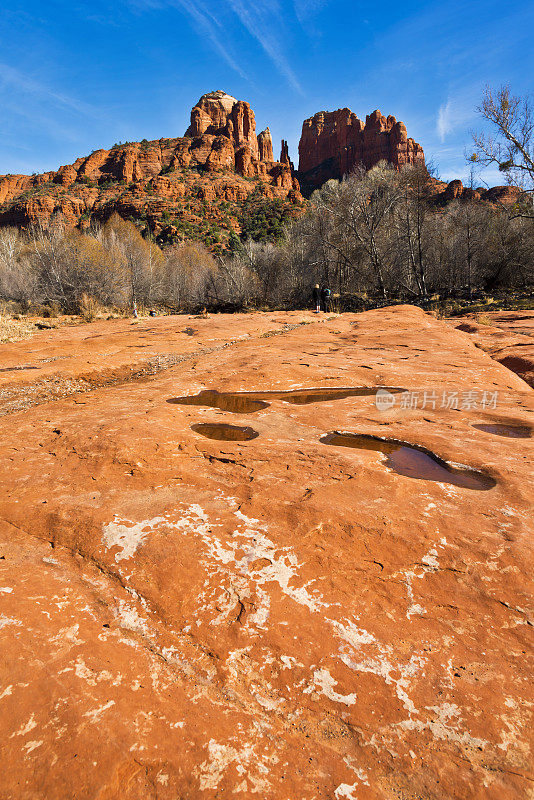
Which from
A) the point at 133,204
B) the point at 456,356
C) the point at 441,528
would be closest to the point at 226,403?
the point at 441,528

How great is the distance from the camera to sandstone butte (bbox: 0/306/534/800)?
1.00 meters

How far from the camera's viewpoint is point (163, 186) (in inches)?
2741

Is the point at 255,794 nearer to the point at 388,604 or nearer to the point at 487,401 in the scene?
the point at 388,604

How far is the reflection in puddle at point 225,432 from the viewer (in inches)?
135

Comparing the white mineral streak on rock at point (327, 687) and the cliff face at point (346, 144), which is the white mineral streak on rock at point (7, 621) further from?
the cliff face at point (346, 144)

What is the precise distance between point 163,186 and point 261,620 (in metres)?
81.9

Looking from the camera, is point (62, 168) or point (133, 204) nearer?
point (133, 204)

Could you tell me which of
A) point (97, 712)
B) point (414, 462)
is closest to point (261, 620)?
point (97, 712)

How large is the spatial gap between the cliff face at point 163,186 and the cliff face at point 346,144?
1853cm

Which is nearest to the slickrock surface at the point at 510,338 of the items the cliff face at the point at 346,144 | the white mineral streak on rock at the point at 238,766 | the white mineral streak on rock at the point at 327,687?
the white mineral streak on rock at the point at 327,687

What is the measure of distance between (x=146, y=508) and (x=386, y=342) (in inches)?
289

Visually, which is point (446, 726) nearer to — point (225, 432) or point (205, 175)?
point (225, 432)

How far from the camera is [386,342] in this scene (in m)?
8.41

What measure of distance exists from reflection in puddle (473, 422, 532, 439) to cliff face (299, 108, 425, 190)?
4283 inches
